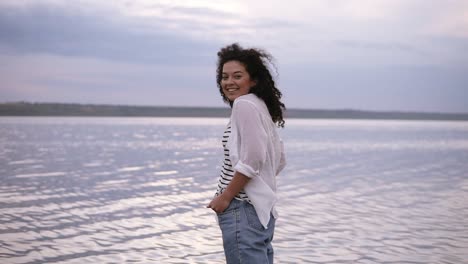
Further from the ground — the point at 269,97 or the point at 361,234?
the point at 269,97

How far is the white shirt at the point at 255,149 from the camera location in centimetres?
298

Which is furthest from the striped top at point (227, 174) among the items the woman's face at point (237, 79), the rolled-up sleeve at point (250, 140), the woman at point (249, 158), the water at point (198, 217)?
the water at point (198, 217)

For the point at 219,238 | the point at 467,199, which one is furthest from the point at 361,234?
the point at 467,199

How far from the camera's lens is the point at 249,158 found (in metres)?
2.98

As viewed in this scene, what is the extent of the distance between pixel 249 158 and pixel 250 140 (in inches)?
3.5

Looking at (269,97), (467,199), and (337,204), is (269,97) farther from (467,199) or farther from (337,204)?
(467,199)

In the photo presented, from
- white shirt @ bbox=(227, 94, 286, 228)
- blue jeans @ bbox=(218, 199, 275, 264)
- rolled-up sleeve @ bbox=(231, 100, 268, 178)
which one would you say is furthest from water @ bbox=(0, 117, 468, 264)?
rolled-up sleeve @ bbox=(231, 100, 268, 178)

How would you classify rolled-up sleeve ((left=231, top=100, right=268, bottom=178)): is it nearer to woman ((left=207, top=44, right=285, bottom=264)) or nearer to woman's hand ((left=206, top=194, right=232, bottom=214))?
woman ((left=207, top=44, right=285, bottom=264))

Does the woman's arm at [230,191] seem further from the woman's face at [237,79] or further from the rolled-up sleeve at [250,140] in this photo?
the woman's face at [237,79]

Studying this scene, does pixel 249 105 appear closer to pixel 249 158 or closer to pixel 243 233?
pixel 249 158

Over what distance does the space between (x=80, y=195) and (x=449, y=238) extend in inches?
280

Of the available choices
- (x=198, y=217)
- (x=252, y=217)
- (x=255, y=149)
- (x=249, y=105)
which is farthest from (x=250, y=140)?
(x=198, y=217)

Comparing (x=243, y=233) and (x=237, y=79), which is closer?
(x=243, y=233)

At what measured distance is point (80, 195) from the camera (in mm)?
11805
